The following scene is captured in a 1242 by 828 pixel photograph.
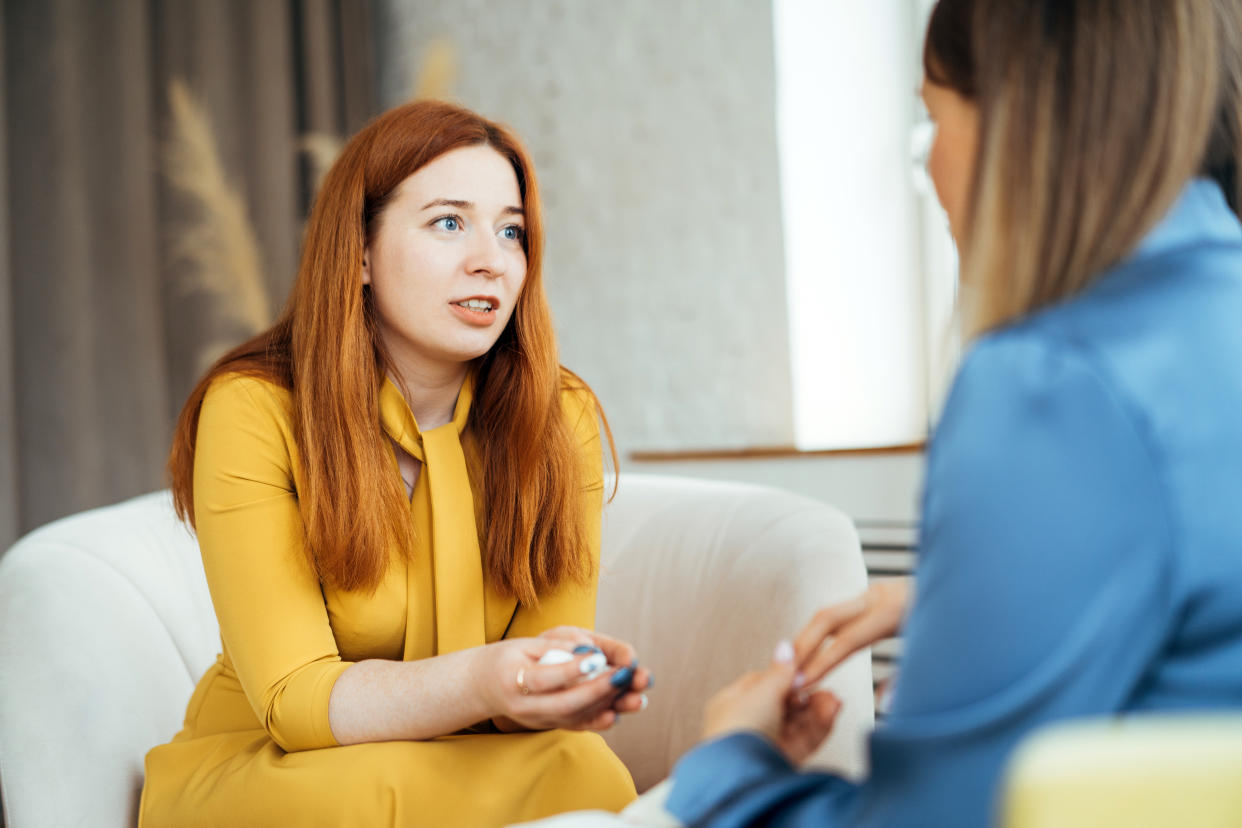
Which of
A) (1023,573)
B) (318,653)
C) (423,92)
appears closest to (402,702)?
(318,653)

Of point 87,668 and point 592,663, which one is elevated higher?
point 592,663

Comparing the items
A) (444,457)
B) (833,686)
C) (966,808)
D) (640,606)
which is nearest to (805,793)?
(966,808)

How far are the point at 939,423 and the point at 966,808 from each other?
8.4 inches

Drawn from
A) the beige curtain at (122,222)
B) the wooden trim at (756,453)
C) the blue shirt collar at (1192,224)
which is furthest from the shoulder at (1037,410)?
the beige curtain at (122,222)

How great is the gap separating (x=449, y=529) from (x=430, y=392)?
21cm

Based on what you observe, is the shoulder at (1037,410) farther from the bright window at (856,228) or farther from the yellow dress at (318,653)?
the bright window at (856,228)

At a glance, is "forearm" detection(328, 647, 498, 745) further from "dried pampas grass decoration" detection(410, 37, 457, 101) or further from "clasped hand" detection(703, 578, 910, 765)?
"dried pampas grass decoration" detection(410, 37, 457, 101)

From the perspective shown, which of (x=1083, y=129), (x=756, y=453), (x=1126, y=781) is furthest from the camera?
(x=756, y=453)

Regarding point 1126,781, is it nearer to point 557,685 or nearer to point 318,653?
point 557,685

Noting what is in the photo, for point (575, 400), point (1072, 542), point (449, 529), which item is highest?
point (1072, 542)

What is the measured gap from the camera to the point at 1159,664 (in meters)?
0.61

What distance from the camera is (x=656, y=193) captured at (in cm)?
323

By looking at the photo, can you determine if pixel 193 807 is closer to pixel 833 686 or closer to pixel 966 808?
pixel 833 686

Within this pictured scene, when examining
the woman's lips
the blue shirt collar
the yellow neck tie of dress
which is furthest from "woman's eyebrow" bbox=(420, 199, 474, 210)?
the blue shirt collar
